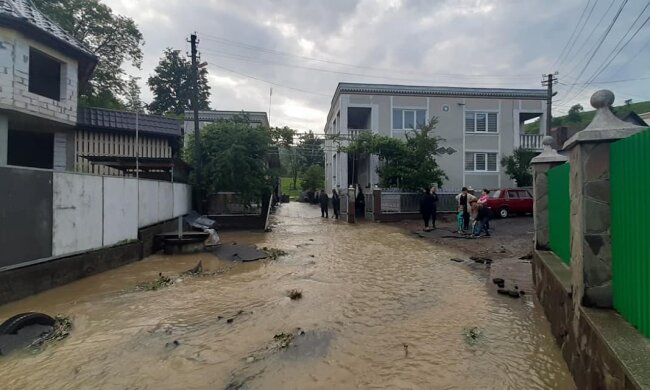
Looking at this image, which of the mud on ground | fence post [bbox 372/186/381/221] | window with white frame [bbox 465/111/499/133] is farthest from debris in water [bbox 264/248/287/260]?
window with white frame [bbox 465/111/499/133]

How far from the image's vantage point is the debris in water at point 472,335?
4.76 metres

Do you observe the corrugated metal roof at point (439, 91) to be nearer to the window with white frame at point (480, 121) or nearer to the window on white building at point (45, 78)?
the window with white frame at point (480, 121)

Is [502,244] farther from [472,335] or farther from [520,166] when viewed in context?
[520,166]

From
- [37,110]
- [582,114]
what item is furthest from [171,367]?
[582,114]

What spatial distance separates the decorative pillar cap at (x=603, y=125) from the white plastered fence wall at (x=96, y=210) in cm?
833

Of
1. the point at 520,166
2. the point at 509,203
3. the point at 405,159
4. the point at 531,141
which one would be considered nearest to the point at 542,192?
the point at 509,203

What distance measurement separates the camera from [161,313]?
5.81 metres

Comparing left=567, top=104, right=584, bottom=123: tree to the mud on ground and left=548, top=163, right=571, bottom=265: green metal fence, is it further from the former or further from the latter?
left=548, top=163, right=571, bottom=265: green metal fence

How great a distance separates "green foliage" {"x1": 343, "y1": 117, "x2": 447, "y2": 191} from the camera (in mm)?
21484

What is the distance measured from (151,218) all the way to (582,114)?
82192 millimetres

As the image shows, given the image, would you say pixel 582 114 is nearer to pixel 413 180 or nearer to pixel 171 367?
pixel 413 180

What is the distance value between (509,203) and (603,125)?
651 inches

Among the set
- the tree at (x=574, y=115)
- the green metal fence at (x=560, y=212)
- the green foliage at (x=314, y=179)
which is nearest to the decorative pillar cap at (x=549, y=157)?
the green metal fence at (x=560, y=212)

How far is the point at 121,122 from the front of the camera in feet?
53.6
